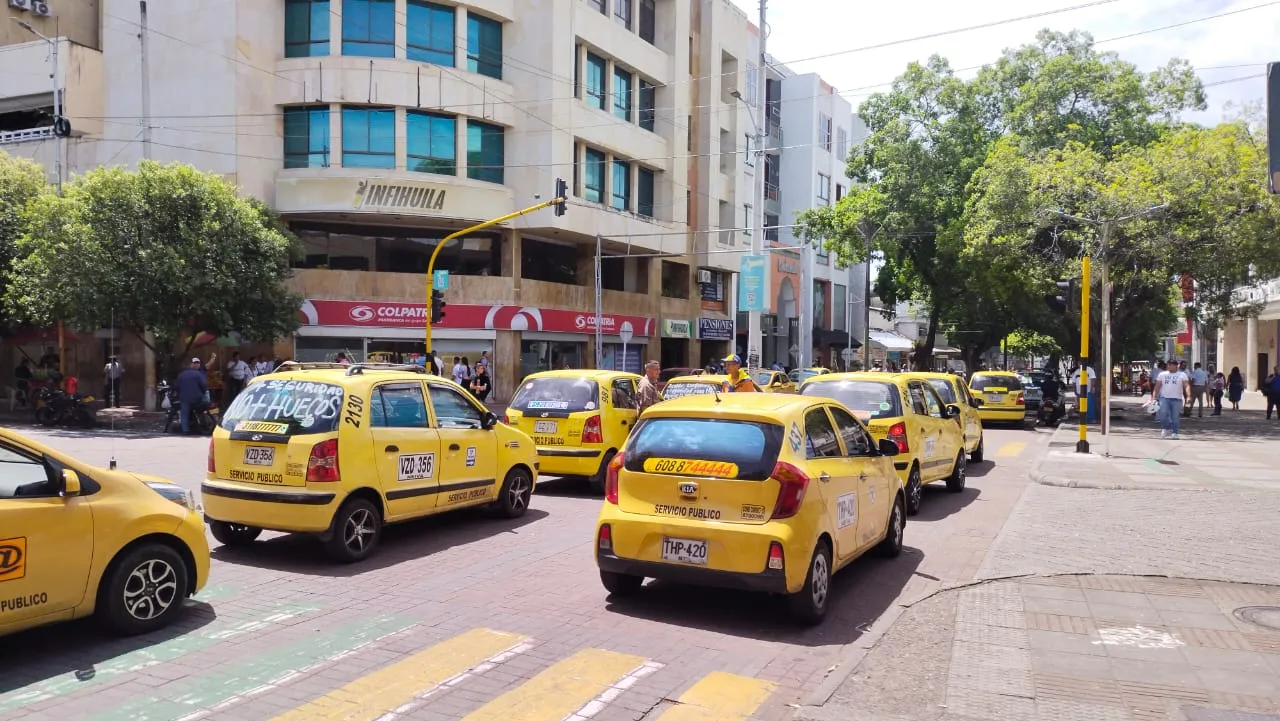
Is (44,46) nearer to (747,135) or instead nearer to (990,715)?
(747,135)

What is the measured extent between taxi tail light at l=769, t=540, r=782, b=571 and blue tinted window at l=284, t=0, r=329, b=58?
91.7 ft

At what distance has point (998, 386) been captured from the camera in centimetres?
2653

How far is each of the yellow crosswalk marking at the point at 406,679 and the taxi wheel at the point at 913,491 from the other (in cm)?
633

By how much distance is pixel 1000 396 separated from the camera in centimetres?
2641

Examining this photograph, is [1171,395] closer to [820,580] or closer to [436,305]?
[436,305]

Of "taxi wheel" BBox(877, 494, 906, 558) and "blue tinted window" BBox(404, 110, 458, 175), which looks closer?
"taxi wheel" BBox(877, 494, 906, 558)

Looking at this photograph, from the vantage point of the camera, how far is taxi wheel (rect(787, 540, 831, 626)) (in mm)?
6223

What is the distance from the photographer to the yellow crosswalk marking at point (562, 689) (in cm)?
470

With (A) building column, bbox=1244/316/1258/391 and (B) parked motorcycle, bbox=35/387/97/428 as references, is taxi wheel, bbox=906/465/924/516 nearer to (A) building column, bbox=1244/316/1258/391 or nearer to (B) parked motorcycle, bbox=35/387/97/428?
(B) parked motorcycle, bbox=35/387/97/428

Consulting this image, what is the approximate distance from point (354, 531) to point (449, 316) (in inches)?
921

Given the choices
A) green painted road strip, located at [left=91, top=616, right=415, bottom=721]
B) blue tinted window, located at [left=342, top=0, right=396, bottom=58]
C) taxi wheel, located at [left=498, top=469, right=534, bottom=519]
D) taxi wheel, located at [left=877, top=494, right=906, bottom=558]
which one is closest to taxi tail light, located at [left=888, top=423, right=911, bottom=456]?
taxi wheel, located at [left=877, top=494, right=906, bottom=558]

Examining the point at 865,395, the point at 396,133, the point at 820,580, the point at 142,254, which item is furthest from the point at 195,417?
the point at 820,580

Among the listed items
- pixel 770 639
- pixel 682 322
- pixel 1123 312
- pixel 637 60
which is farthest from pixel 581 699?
pixel 682 322

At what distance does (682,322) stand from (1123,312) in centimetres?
1933
